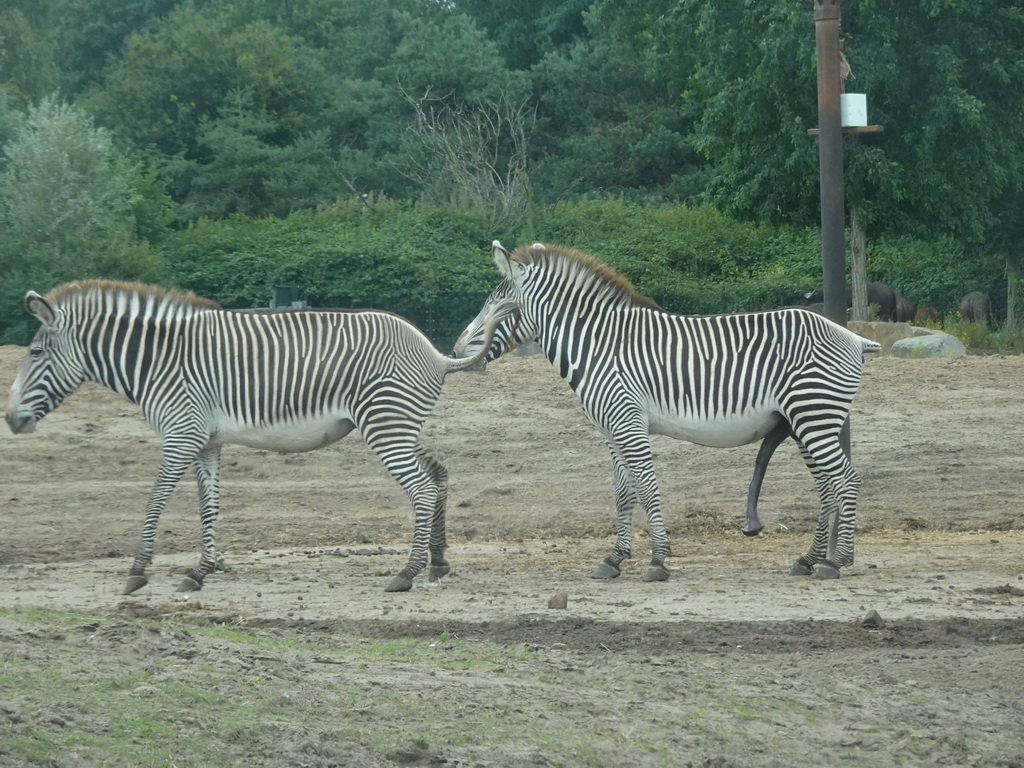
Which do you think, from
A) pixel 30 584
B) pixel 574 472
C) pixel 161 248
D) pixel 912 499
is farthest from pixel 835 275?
pixel 161 248

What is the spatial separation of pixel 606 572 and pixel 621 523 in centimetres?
50

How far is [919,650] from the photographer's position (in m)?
7.57

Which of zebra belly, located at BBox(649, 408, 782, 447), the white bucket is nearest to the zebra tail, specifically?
zebra belly, located at BBox(649, 408, 782, 447)

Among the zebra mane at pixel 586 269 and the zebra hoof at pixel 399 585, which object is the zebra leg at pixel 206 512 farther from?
the zebra mane at pixel 586 269

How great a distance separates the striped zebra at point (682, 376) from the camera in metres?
10.2

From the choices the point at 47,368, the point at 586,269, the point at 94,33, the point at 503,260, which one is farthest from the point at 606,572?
the point at 94,33

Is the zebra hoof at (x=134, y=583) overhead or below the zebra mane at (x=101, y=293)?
below

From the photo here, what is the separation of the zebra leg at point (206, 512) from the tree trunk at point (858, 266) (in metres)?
17.8

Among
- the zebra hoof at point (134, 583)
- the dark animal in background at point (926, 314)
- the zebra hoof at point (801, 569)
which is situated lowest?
the zebra hoof at point (801, 569)

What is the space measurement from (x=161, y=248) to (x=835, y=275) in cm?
2329

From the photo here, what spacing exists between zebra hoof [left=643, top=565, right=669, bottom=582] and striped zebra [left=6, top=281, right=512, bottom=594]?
59.2 inches

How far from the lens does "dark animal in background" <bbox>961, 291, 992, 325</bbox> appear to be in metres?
28.5

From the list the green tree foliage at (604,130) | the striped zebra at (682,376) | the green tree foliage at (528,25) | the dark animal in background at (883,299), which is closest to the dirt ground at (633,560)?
the striped zebra at (682,376)

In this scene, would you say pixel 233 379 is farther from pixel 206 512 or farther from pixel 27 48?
A: pixel 27 48
